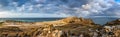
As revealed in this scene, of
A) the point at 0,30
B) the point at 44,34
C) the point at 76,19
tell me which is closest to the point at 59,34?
the point at 44,34

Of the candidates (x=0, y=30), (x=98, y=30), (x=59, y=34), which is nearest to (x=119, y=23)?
(x=98, y=30)

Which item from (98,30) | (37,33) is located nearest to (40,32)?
(37,33)

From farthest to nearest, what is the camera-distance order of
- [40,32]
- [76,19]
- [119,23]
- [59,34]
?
[76,19], [119,23], [40,32], [59,34]

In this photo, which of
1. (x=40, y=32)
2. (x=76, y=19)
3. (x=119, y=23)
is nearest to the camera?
(x=40, y=32)

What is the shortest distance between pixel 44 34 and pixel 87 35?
16.7ft

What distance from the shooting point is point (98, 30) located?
142 ft

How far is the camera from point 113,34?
1660 inches

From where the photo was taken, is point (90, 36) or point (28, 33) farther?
point (28, 33)

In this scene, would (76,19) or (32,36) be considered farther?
(76,19)

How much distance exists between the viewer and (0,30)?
150 feet

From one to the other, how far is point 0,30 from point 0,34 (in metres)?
1.76

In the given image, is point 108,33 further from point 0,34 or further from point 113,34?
point 0,34

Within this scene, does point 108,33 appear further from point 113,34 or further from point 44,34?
point 44,34

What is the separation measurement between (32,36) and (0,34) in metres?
3.90
